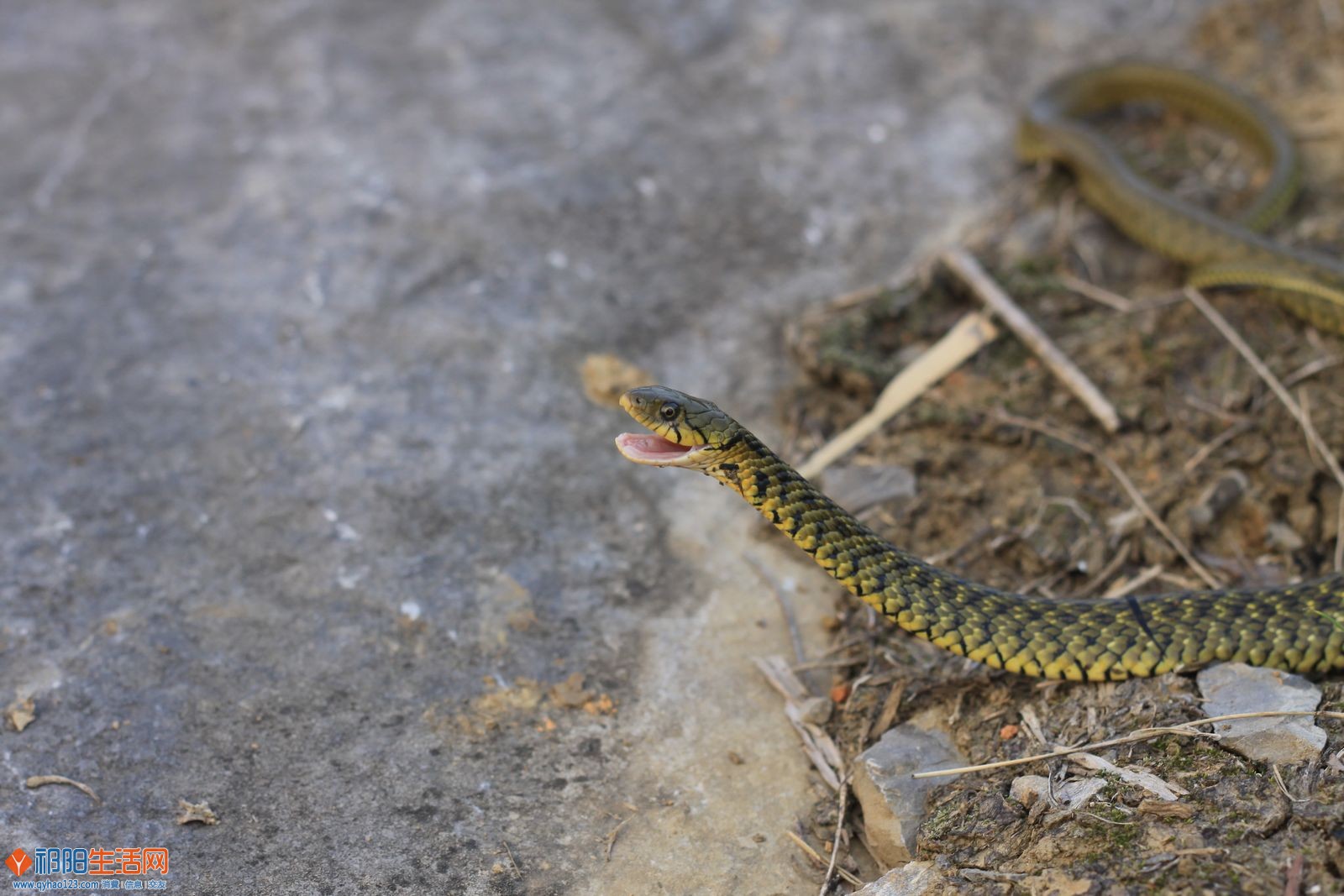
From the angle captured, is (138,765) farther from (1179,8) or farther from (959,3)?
(1179,8)

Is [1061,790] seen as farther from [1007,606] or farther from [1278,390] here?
[1278,390]

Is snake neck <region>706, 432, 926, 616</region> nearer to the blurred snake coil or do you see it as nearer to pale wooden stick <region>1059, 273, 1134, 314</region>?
the blurred snake coil

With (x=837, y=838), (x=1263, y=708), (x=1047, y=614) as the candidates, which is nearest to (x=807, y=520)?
(x=1047, y=614)

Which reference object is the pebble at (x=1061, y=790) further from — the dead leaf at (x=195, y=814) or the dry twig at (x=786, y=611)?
the dead leaf at (x=195, y=814)

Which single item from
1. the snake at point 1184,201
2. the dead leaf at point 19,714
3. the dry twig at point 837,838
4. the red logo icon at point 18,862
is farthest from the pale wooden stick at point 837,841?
the snake at point 1184,201

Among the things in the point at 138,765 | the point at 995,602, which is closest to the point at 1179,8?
the point at 995,602

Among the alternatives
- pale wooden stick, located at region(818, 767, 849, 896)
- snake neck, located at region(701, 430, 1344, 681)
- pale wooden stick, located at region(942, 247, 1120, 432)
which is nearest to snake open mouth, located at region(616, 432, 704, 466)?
snake neck, located at region(701, 430, 1344, 681)

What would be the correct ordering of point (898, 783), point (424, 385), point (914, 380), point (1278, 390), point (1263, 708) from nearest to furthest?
1. point (1263, 708)
2. point (898, 783)
3. point (1278, 390)
4. point (424, 385)
5. point (914, 380)
